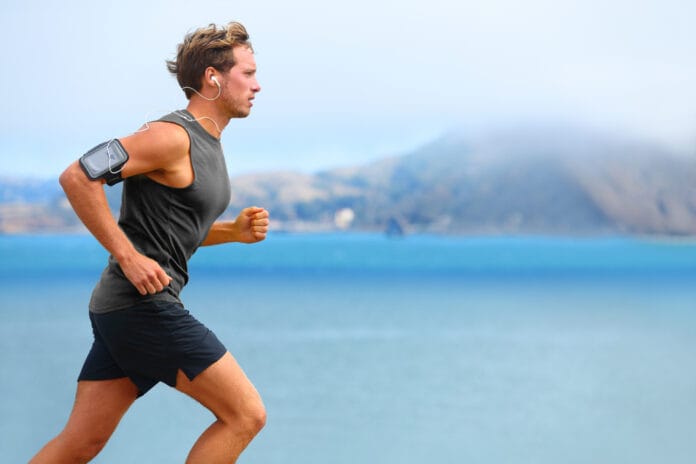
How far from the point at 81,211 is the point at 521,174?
124 m

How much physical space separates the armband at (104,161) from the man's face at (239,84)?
32 centimetres

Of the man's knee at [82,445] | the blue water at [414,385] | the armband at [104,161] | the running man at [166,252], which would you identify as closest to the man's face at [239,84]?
the running man at [166,252]

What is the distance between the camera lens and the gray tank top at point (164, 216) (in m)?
2.46

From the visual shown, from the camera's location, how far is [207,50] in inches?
100

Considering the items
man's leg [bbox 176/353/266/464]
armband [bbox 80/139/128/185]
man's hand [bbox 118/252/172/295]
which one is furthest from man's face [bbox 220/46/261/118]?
man's leg [bbox 176/353/266/464]

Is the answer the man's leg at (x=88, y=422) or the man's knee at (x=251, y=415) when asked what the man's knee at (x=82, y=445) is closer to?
the man's leg at (x=88, y=422)

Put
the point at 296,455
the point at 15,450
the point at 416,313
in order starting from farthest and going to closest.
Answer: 1. the point at 416,313
2. the point at 296,455
3. the point at 15,450

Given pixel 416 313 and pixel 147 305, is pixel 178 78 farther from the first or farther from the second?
pixel 416 313

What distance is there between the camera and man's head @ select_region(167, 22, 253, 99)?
2543 millimetres

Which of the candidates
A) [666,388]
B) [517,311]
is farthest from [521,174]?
[666,388]

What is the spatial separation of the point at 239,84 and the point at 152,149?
0.30 m

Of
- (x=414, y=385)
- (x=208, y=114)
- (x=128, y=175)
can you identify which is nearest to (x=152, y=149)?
(x=128, y=175)

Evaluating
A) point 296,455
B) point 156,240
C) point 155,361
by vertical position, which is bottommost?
point 296,455

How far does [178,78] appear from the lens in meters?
2.62
